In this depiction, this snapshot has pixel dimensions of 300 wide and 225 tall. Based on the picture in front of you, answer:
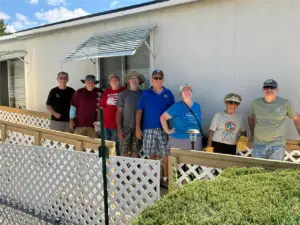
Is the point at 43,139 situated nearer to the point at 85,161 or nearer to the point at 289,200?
the point at 85,161

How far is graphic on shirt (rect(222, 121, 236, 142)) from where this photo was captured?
4855mm

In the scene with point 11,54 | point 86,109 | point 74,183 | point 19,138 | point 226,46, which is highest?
point 11,54

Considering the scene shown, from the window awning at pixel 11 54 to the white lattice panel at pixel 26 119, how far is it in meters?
1.58

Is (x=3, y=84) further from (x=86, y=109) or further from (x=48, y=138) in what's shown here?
(x=48, y=138)

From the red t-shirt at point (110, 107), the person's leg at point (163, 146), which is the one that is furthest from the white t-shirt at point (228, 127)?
the red t-shirt at point (110, 107)

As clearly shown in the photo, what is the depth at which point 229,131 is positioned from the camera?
4.87 metres

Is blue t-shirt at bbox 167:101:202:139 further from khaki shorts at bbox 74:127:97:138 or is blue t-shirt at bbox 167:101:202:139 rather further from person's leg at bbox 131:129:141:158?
khaki shorts at bbox 74:127:97:138

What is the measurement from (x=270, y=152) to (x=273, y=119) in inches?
16.8

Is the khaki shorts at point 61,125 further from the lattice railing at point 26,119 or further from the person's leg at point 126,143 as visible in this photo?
the lattice railing at point 26,119

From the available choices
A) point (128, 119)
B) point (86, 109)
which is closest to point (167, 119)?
point (128, 119)

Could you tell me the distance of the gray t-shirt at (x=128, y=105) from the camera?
555cm

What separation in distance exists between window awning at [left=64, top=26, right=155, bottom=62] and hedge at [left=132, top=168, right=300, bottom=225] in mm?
3544

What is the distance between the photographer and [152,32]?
6.53m

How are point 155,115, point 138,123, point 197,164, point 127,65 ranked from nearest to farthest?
1. point 197,164
2. point 155,115
3. point 138,123
4. point 127,65
